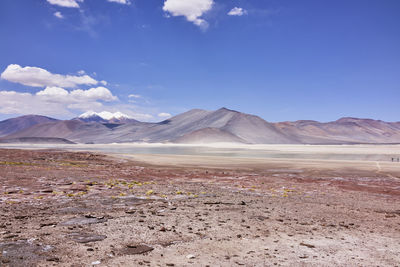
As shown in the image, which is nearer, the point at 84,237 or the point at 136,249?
the point at 136,249

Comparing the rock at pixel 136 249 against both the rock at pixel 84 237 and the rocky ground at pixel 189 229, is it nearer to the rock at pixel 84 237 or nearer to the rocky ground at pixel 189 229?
the rocky ground at pixel 189 229

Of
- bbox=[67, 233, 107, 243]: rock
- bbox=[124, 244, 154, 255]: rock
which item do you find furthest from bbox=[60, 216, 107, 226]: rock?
bbox=[124, 244, 154, 255]: rock

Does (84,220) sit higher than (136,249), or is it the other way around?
(84,220)

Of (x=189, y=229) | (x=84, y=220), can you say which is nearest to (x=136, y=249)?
(x=189, y=229)

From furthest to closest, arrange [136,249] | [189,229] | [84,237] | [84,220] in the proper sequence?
[84,220], [189,229], [84,237], [136,249]

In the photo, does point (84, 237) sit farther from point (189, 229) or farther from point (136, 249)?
point (189, 229)

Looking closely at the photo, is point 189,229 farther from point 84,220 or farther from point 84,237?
point 84,220

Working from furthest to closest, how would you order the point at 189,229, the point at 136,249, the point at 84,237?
the point at 189,229
the point at 84,237
the point at 136,249

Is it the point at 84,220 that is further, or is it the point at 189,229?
the point at 84,220

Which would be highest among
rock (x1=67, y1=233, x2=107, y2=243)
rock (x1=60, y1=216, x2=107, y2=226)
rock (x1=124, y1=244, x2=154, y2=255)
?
rock (x1=60, y1=216, x2=107, y2=226)

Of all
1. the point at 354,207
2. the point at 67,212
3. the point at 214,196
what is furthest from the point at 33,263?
the point at 354,207

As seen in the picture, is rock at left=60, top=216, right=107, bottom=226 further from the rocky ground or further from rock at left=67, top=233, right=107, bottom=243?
rock at left=67, top=233, right=107, bottom=243

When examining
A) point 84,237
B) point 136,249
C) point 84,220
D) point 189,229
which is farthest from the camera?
point 84,220

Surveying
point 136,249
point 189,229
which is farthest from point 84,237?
point 189,229
